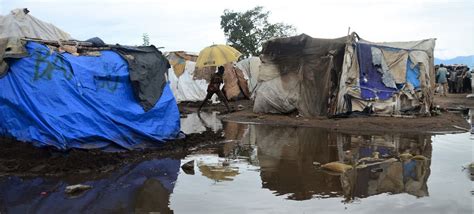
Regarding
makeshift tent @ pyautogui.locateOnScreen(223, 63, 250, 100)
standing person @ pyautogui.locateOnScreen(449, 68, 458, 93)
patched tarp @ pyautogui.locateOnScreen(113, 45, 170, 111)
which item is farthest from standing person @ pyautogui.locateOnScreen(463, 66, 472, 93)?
patched tarp @ pyautogui.locateOnScreen(113, 45, 170, 111)

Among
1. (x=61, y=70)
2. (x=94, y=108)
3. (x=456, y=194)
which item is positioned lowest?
(x=456, y=194)

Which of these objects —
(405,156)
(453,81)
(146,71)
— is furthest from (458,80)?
(146,71)

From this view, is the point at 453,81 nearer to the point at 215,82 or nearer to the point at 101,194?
the point at 215,82

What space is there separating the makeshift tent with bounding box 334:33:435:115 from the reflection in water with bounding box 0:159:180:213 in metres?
8.10

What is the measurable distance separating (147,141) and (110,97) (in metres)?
1.08

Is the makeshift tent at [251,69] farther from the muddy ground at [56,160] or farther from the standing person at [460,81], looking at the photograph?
the standing person at [460,81]

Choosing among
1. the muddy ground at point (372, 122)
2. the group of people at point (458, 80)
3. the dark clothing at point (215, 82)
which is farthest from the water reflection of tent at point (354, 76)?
the group of people at point (458, 80)

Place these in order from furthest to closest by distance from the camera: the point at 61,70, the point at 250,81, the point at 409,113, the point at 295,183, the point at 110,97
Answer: the point at 250,81 < the point at 409,113 < the point at 110,97 < the point at 61,70 < the point at 295,183

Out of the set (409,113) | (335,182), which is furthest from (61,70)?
(409,113)

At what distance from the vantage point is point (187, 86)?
69.8 ft

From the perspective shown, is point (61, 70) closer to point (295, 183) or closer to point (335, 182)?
point (295, 183)

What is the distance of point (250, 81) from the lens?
23219 millimetres

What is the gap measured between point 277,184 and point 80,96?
12.5 ft

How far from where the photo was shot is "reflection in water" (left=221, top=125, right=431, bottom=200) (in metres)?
5.98
